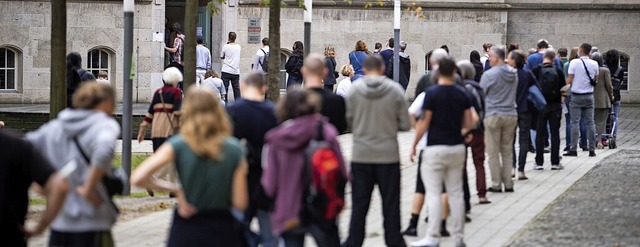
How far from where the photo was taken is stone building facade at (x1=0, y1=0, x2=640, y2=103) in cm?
3388

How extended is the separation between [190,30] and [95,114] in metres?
9.76

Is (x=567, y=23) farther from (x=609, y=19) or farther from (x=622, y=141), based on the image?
(x=622, y=141)

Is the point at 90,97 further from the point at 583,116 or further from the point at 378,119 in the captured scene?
the point at 583,116

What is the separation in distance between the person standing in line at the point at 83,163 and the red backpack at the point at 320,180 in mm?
1377

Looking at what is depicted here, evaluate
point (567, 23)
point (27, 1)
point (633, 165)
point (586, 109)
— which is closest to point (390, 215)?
point (633, 165)

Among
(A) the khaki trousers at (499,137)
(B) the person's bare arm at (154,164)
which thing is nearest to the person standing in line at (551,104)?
(A) the khaki trousers at (499,137)

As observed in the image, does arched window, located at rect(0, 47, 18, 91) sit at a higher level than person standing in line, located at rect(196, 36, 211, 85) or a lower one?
lower

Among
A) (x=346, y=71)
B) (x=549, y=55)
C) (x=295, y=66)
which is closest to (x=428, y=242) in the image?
(x=549, y=55)

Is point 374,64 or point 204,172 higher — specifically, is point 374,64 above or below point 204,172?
above

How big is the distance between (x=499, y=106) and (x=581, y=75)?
6218mm

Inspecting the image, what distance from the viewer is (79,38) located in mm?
34125

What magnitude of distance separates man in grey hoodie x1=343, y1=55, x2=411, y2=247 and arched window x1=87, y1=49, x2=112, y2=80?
23.0 m

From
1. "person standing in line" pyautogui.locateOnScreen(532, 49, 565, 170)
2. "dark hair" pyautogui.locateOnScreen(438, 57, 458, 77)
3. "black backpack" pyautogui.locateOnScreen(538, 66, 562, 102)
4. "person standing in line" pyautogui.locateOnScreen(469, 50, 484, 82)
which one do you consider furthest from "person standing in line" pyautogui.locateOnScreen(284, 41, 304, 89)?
"dark hair" pyautogui.locateOnScreen(438, 57, 458, 77)

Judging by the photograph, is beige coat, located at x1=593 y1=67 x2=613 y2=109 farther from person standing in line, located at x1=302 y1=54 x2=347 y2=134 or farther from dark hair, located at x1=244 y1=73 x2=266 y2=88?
dark hair, located at x1=244 y1=73 x2=266 y2=88
